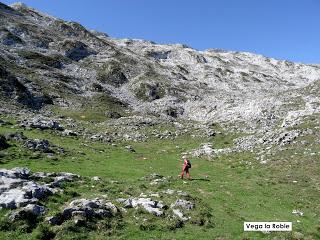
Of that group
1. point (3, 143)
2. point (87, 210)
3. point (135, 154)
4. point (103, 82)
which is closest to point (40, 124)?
point (135, 154)

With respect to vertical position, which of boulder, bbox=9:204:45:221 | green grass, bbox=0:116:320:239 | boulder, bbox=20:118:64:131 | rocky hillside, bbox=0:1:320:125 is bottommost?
boulder, bbox=9:204:45:221

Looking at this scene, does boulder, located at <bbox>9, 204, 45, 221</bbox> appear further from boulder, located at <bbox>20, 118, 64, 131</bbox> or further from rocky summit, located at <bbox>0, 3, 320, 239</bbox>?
boulder, located at <bbox>20, 118, 64, 131</bbox>

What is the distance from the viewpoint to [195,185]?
118 ft

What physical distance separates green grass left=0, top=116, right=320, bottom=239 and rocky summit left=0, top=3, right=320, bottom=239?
0.11 m

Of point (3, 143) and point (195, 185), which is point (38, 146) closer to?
point (3, 143)

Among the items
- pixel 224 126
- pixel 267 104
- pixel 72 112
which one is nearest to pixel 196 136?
pixel 224 126

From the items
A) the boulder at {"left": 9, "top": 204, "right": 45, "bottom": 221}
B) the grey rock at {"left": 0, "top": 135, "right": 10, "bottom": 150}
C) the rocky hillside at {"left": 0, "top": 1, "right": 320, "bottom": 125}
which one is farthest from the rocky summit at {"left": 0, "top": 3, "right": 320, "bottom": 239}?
the rocky hillside at {"left": 0, "top": 1, "right": 320, "bottom": 125}

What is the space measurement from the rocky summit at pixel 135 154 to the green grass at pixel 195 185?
11 cm

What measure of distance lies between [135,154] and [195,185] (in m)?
17.4

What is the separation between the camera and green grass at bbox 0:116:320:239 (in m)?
24.8

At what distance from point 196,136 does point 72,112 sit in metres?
28.2

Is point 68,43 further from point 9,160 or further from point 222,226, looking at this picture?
point 222,226

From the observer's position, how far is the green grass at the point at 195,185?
2484 cm

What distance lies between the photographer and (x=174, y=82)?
131m
